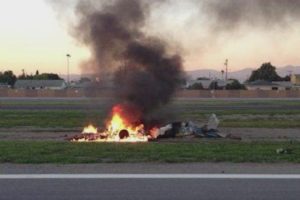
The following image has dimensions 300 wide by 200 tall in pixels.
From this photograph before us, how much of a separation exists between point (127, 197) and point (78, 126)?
1823cm

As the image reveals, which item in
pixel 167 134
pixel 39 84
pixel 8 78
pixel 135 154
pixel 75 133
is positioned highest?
pixel 8 78

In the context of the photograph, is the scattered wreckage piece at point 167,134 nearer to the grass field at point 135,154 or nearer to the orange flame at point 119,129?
the orange flame at point 119,129

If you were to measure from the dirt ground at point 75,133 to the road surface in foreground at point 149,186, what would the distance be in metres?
9.26

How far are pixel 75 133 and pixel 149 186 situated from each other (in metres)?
14.1

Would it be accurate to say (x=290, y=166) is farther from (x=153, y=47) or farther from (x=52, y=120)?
(x=52, y=120)

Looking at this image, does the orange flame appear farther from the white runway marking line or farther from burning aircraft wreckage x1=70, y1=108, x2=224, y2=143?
the white runway marking line

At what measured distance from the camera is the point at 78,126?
25266 mm

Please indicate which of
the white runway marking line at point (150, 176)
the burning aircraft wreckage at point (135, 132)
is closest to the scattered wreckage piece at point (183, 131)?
the burning aircraft wreckage at point (135, 132)

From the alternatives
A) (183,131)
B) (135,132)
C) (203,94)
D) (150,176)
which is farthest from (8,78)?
(150,176)

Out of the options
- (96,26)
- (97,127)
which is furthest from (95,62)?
(97,127)

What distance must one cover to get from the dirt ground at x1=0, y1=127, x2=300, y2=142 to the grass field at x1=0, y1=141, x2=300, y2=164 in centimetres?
469

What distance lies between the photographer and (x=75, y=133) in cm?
2195

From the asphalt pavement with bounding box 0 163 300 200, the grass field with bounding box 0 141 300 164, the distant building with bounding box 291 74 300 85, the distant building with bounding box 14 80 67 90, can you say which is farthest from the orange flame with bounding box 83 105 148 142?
the distant building with bounding box 291 74 300 85

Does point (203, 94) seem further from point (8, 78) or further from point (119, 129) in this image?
point (8, 78)
